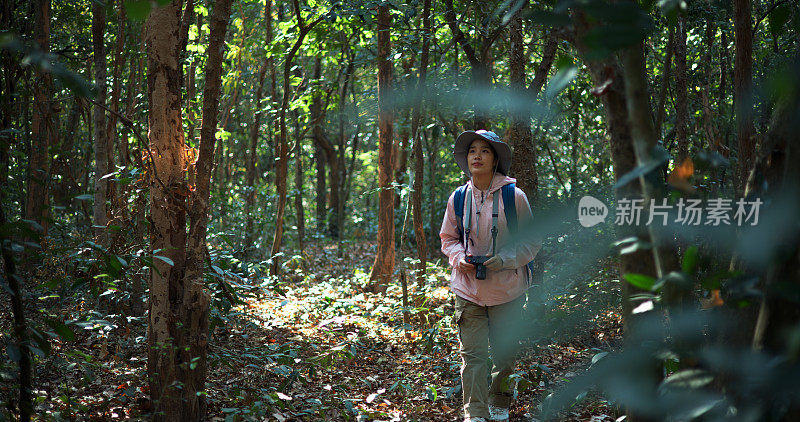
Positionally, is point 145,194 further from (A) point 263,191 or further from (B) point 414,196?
(A) point 263,191

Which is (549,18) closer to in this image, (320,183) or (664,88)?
(664,88)

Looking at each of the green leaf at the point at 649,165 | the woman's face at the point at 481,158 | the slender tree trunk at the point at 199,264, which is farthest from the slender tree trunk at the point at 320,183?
the green leaf at the point at 649,165

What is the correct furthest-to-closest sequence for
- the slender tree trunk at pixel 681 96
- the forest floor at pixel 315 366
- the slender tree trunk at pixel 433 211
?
the slender tree trunk at pixel 433 211 < the slender tree trunk at pixel 681 96 < the forest floor at pixel 315 366

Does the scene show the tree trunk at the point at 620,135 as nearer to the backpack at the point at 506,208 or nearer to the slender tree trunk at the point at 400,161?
the backpack at the point at 506,208

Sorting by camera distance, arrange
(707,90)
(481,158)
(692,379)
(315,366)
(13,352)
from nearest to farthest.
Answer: (692,379)
(13,352)
(481,158)
(315,366)
(707,90)

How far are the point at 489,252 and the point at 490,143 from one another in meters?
0.74

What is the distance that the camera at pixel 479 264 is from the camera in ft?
12.7

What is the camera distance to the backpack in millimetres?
3936

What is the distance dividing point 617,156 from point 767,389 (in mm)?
706

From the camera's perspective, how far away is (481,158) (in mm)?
4086

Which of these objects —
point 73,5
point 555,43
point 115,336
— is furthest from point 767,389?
point 73,5

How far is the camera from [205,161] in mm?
3572

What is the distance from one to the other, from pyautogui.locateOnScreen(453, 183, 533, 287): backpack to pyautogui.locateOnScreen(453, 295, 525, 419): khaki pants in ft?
1.05

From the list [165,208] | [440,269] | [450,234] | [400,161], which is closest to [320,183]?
[400,161]
